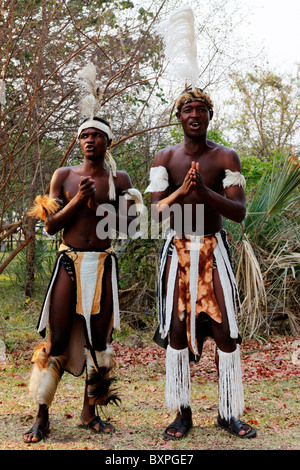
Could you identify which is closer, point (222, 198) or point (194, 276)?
point (222, 198)

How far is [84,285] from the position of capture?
285cm

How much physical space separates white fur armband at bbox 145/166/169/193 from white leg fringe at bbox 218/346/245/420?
1048 mm

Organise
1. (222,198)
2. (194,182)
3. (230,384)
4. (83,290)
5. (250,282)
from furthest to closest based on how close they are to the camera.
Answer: (250,282)
(83,290)
(230,384)
(222,198)
(194,182)

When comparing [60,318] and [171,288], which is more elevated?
[171,288]

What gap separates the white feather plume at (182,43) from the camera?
3012 mm

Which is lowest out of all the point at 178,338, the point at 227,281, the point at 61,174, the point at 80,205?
the point at 178,338

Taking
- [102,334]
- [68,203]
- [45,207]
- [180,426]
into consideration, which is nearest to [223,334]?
[180,426]

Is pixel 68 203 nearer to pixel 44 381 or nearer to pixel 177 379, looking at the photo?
pixel 44 381

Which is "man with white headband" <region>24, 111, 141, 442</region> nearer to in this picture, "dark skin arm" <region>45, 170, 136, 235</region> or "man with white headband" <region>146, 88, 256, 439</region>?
"dark skin arm" <region>45, 170, 136, 235</region>

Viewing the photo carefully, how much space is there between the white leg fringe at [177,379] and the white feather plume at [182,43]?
1.73 m

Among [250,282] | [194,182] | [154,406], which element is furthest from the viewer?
[250,282]

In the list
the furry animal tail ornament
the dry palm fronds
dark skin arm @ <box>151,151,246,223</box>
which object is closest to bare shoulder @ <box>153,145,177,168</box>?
dark skin arm @ <box>151,151,246,223</box>

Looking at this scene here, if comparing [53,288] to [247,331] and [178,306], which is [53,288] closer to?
[178,306]

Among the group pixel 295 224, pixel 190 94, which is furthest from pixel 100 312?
pixel 295 224
